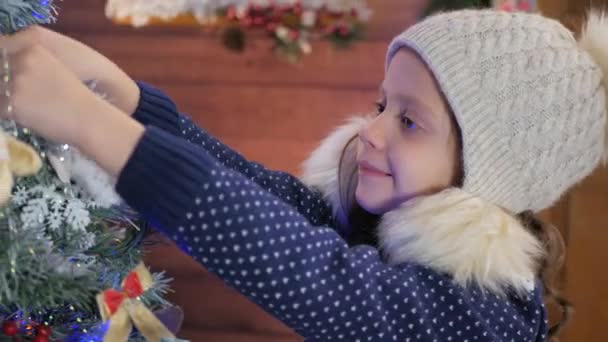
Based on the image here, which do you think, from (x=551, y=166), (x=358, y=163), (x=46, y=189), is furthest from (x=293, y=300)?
(x=551, y=166)

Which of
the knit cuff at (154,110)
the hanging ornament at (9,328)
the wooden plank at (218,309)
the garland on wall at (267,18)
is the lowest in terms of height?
the wooden plank at (218,309)

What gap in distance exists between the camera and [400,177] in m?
0.96

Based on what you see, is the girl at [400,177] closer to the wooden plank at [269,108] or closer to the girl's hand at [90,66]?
the girl's hand at [90,66]

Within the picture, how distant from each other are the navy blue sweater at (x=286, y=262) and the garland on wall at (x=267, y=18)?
136 centimetres

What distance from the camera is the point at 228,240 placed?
65 cm

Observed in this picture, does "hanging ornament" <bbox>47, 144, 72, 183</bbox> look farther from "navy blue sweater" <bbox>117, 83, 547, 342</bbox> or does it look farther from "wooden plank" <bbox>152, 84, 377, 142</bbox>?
"wooden plank" <bbox>152, 84, 377, 142</bbox>

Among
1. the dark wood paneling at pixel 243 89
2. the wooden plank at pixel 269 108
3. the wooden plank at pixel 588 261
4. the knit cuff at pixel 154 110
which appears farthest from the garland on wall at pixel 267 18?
the knit cuff at pixel 154 110

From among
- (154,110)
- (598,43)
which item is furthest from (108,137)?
(598,43)

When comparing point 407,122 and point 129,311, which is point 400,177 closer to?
point 407,122

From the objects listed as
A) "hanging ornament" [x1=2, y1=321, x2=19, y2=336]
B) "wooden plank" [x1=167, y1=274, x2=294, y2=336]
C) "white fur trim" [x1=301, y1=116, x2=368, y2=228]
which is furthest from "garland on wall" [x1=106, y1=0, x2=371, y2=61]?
"hanging ornament" [x1=2, y1=321, x2=19, y2=336]

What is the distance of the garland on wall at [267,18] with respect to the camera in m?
2.23

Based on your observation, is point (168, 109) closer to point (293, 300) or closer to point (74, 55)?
point (74, 55)

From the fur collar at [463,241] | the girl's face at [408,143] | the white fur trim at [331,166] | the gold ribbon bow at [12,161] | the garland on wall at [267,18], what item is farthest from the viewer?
the garland on wall at [267,18]

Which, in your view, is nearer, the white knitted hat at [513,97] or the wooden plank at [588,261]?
the white knitted hat at [513,97]
